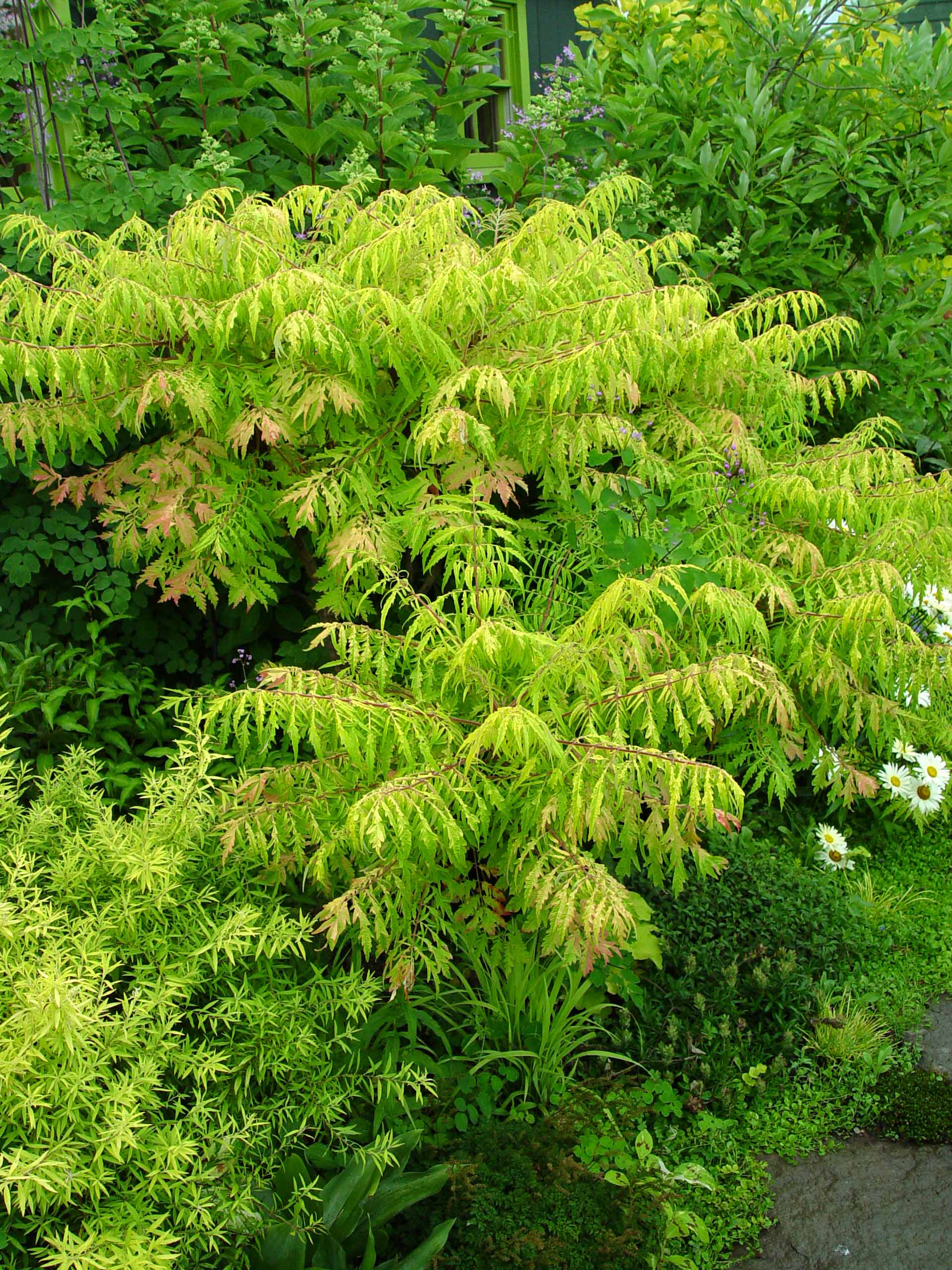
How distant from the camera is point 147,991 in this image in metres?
2.15

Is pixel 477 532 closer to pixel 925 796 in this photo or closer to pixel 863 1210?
pixel 863 1210

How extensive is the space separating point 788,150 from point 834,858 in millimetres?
3607

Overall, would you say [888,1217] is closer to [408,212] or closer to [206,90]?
[408,212]

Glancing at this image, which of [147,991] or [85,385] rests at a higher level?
[85,385]

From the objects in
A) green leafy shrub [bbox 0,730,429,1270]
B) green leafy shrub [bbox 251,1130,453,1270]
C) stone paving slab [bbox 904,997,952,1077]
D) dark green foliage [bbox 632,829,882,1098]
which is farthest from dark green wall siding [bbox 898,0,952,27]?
green leafy shrub [bbox 251,1130,453,1270]

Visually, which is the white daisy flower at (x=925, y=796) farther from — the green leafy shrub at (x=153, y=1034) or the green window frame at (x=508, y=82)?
the green window frame at (x=508, y=82)

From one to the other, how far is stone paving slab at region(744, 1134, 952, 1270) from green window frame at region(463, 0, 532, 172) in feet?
18.8

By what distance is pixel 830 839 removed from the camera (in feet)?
13.1

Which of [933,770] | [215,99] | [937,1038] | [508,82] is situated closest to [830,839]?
[933,770]

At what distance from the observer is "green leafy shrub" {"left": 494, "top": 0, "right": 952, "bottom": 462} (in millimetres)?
5328

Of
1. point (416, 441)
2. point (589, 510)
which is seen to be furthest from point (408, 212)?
point (589, 510)

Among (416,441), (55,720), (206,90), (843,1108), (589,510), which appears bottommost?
(843,1108)

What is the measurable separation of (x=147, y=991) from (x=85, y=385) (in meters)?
1.67

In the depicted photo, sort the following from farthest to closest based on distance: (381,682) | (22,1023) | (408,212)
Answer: (408,212), (381,682), (22,1023)
